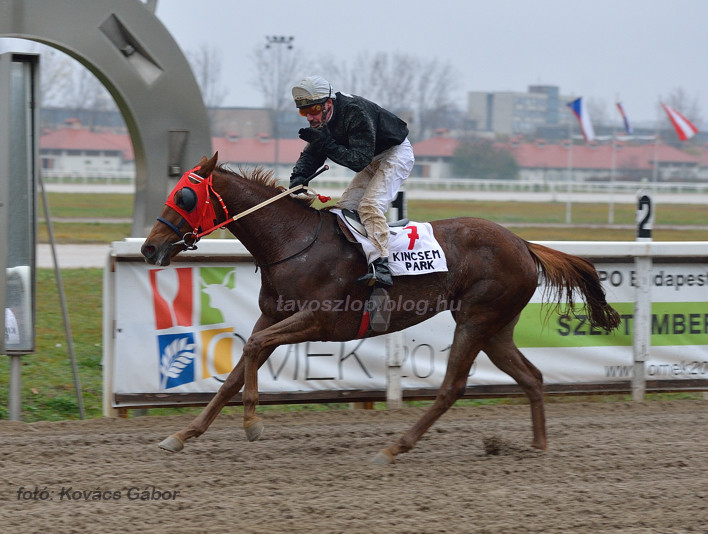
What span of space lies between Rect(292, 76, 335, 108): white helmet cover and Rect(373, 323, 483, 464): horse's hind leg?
178 centimetres

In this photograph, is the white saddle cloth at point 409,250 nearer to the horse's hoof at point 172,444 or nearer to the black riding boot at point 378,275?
the black riding boot at point 378,275

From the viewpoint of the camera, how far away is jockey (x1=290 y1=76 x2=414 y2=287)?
5.33 meters

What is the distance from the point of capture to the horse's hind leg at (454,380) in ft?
17.7

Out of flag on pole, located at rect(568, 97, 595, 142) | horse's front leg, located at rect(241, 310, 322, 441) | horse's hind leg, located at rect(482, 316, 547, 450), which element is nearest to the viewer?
horse's front leg, located at rect(241, 310, 322, 441)

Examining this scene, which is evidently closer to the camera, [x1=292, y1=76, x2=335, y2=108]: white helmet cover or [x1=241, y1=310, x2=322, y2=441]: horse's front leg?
[x1=241, y1=310, x2=322, y2=441]: horse's front leg

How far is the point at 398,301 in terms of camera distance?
562 centimetres

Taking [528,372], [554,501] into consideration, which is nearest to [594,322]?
[528,372]

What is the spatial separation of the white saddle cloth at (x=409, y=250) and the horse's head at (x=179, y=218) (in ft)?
3.00

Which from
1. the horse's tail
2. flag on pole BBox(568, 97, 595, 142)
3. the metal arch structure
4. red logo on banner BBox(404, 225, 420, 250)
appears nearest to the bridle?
red logo on banner BBox(404, 225, 420, 250)

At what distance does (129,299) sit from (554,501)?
3.36 metres

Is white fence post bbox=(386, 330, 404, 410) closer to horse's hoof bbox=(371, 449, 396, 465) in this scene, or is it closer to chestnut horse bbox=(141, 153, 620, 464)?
chestnut horse bbox=(141, 153, 620, 464)

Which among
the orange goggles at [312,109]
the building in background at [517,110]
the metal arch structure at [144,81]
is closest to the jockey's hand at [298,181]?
the orange goggles at [312,109]

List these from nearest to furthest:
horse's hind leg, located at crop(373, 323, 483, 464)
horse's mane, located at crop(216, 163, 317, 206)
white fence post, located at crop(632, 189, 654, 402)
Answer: horse's hind leg, located at crop(373, 323, 483, 464), horse's mane, located at crop(216, 163, 317, 206), white fence post, located at crop(632, 189, 654, 402)

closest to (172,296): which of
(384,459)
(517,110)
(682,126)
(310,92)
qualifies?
(310,92)
